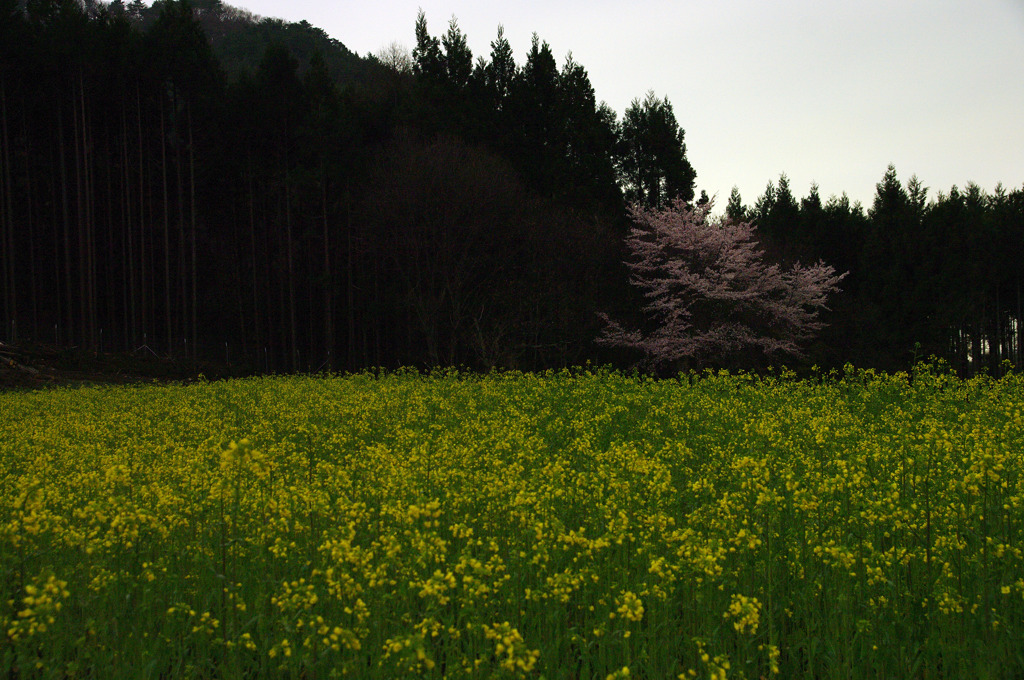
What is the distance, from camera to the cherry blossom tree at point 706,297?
3470 centimetres

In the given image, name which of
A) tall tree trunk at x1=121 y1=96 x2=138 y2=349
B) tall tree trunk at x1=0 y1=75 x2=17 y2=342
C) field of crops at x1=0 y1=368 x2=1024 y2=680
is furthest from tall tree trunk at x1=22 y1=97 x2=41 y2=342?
field of crops at x1=0 y1=368 x2=1024 y2=680

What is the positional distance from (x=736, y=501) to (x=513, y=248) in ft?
102

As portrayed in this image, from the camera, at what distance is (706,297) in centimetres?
3522

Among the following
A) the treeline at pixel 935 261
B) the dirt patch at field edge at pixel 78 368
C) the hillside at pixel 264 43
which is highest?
the hillside at pixel 264 43

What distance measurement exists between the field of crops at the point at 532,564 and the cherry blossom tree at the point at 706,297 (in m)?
24.1

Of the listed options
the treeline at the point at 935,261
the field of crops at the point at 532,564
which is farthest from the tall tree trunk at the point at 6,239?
the treeline at the point at 935,261

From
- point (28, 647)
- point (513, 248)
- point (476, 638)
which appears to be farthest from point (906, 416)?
point (513, 248)

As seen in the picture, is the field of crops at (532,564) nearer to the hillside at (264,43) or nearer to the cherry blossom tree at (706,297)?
the cherry blossom tree at (706,297)

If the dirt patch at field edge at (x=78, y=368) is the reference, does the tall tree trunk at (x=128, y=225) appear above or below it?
above

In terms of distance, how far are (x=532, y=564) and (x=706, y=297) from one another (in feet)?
103

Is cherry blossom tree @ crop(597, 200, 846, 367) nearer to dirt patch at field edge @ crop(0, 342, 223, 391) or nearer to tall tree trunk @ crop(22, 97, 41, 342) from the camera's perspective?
dirt patch at field edge @ crop(0, 342, 223, 391)

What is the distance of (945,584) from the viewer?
5.08 metres

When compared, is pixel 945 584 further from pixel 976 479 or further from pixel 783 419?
pixel 783 419

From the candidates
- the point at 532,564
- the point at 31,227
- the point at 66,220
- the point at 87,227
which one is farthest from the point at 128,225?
the point at 532,564
